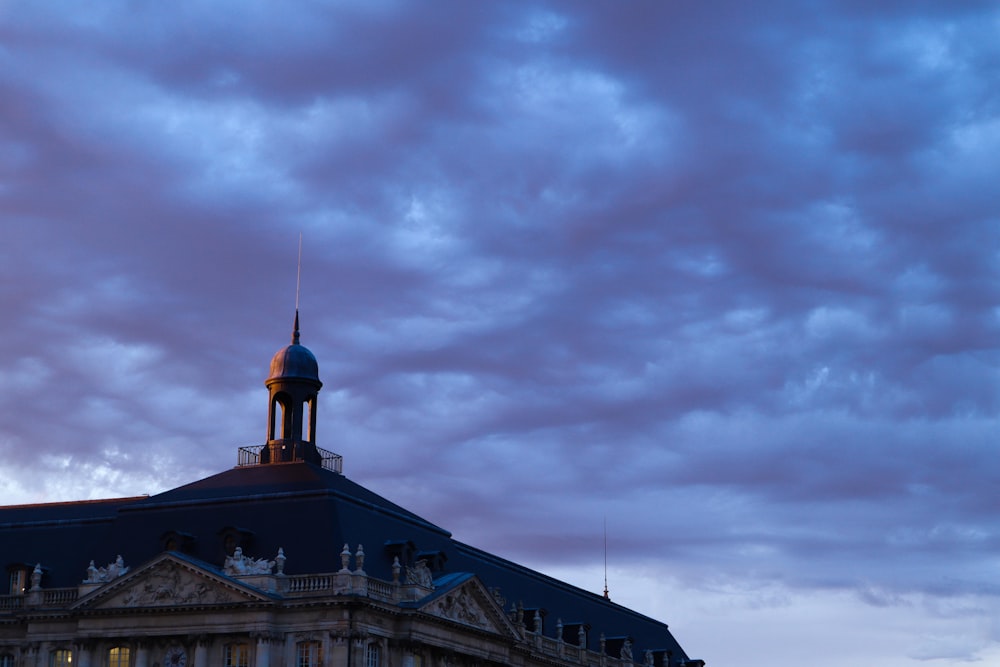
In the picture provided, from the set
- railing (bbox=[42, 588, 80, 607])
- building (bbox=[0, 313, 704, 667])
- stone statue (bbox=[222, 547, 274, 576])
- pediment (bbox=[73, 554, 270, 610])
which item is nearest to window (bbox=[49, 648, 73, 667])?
building (bbox=[0, 313, 704, 667])

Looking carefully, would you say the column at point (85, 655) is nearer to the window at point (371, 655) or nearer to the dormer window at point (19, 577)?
the dormer window at point (19, 577)

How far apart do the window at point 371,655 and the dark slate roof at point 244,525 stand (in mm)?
4492

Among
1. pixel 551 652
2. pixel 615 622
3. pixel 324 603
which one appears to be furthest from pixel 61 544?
pixel 615 622

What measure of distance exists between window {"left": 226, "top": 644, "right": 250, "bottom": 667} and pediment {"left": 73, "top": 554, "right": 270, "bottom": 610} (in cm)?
255

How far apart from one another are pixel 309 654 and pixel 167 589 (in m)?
8.87

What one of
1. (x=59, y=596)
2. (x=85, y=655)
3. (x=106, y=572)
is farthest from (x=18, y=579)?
(x=85, y=655)

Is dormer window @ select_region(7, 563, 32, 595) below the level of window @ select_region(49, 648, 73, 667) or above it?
above

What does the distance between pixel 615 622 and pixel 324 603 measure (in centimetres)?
4920

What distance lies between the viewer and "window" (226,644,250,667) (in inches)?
3302

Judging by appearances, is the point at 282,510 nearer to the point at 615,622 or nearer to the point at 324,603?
the point at 324,603

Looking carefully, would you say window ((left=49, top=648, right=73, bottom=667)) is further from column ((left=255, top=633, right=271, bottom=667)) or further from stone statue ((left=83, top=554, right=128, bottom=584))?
column ((left=255, top=633, right=271, bottom=667))

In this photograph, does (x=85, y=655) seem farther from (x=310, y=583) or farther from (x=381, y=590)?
(x=381, y=590)

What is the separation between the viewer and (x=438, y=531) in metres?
99.3

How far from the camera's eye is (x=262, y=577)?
276ft
